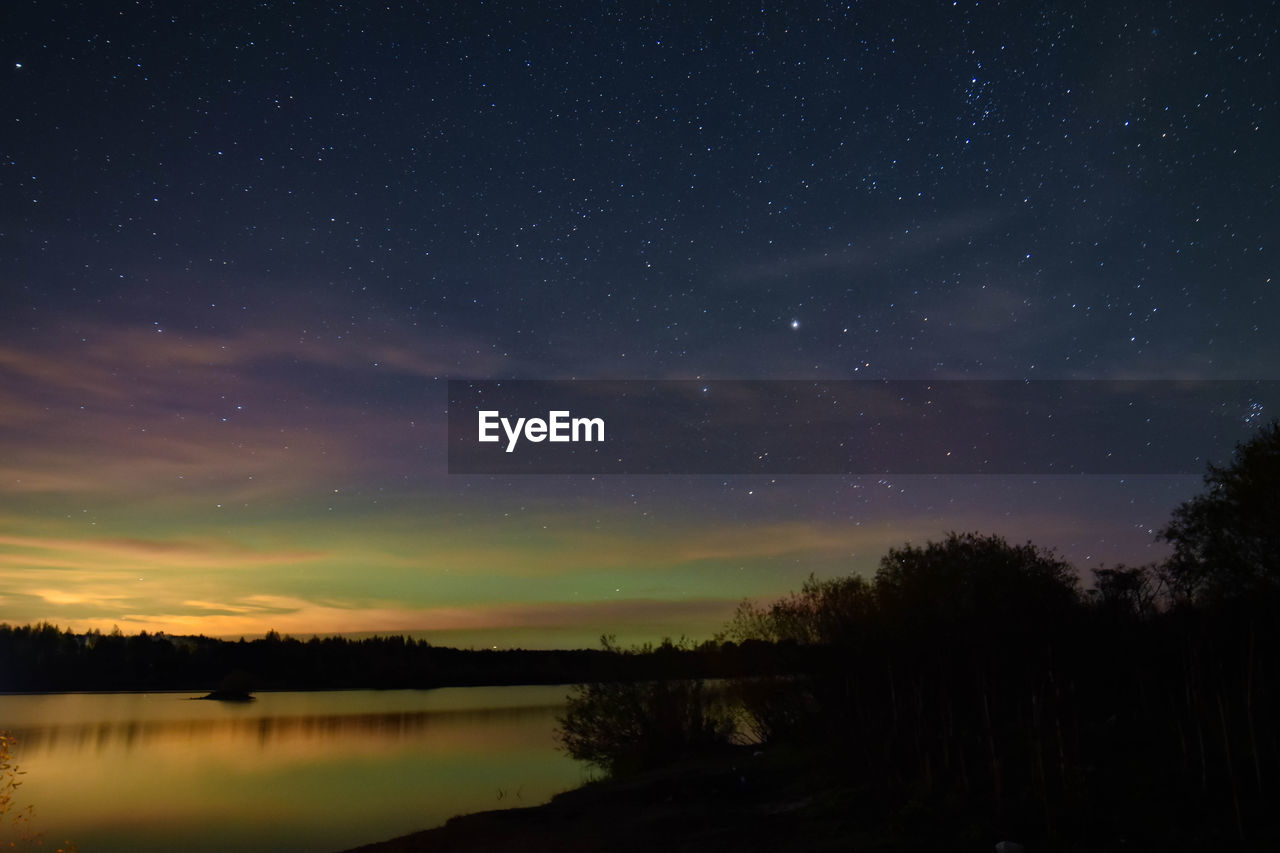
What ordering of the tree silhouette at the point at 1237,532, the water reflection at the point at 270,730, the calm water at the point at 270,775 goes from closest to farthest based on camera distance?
the tree silhouette at the point at 1237,532 < the calm water at the point at 270,775 < the water reflection at the point at 270,730

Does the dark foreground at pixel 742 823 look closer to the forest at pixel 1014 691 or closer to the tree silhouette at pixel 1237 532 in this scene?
the forest at pixel 1014 691

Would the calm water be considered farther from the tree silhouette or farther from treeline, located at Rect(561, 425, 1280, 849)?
the tree silhouette

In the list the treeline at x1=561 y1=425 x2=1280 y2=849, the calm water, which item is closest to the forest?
the treeline at x1=561 y1=425 x2=1280 y2=849

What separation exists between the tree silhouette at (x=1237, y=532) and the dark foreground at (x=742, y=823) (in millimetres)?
13614

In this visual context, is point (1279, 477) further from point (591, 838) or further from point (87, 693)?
point (87, 693)

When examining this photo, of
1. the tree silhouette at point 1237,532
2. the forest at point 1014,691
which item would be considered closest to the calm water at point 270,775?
the forest at point 1014,691

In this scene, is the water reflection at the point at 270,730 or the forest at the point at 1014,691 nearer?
the forest at the point at 1014,691

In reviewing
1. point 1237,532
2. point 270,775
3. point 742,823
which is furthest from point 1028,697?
point 270,775

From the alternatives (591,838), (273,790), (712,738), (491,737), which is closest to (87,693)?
(491,737)

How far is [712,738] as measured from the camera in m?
28.6

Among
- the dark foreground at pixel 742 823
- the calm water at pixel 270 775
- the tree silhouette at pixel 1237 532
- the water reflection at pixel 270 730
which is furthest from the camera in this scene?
the water reflection at pixel 270 730

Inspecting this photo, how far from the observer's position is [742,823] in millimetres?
14766

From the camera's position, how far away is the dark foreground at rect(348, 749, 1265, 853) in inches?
429

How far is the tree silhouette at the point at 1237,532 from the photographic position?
24.9 metres
